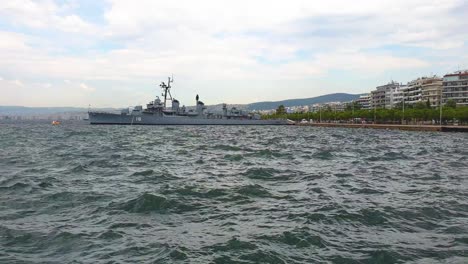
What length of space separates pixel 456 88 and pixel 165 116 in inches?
4344

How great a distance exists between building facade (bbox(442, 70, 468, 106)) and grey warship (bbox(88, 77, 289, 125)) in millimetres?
78648

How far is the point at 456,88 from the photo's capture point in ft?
514

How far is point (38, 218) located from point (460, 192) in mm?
14433

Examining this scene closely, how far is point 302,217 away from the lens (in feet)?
37.4

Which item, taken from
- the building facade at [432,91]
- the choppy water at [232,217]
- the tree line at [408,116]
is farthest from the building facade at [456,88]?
the choppy water at [232,217]

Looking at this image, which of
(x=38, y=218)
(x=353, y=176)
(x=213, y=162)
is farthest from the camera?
(x=213, y=162)

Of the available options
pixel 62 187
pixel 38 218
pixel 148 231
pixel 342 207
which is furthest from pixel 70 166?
pixel 342 207

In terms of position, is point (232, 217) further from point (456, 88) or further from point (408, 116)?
point (456, 88)

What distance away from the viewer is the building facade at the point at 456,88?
154750mm

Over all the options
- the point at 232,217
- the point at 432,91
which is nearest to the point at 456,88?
the point at 432,91

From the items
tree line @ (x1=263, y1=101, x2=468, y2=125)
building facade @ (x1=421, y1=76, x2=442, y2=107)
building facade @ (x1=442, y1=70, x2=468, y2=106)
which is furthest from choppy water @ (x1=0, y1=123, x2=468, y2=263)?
building facade @ (x1=421, y1=76, x2=442, y2=107)

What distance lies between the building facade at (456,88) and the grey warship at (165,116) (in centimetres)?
7865

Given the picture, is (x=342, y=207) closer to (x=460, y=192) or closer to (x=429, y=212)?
(x=429, y=212)

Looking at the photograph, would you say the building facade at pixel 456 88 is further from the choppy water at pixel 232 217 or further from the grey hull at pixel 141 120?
the choppy water at pixel 232 217
